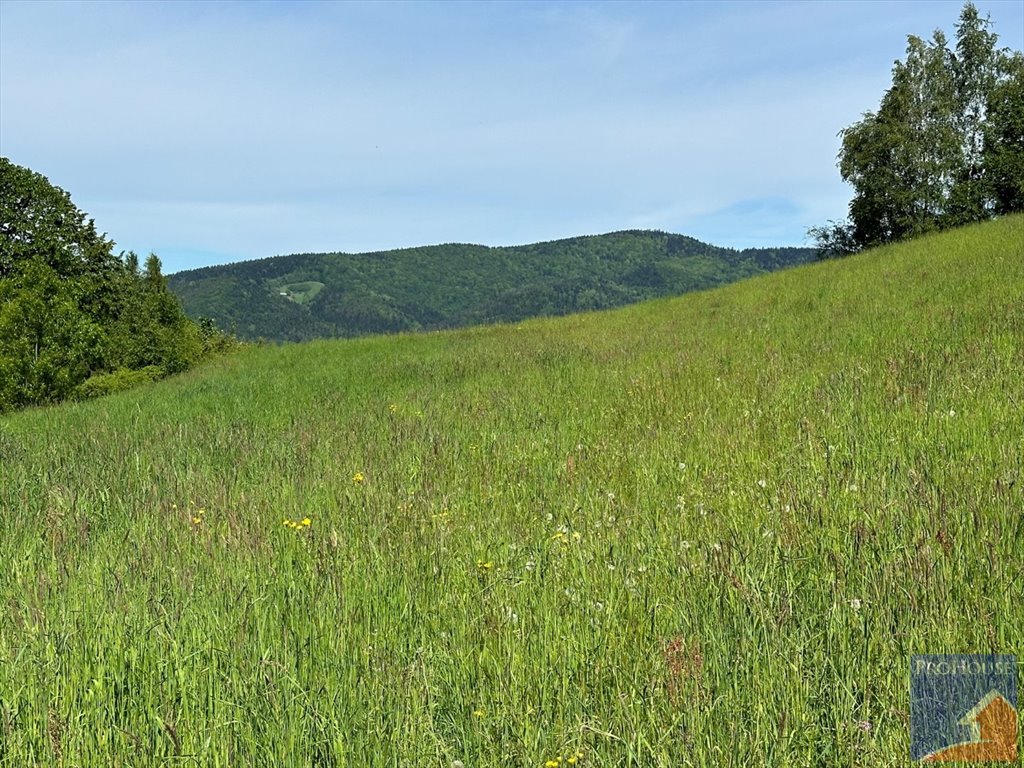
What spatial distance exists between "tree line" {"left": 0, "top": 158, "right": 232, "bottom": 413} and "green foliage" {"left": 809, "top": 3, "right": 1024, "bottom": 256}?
39.4 m

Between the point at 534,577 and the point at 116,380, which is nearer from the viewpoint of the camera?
the point at 534,577

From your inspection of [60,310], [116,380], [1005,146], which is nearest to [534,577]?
[60,310]

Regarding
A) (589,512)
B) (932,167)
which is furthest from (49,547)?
(932,167)

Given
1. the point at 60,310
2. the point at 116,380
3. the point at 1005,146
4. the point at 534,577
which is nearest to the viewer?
the point at 534,577

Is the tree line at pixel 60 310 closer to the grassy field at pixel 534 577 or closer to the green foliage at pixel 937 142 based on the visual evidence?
the grassy field at pixel 534 577

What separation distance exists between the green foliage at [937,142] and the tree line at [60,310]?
39382 millimetres

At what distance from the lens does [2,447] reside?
8.12 m

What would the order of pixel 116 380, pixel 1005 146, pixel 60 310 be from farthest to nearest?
1. pixel 1005 146
2. pixel 116 380
3. pixel 60 310

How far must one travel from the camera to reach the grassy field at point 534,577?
213 centimetres

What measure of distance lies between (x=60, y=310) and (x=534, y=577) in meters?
27.7

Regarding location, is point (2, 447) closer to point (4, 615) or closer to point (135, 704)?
point (4, 615)

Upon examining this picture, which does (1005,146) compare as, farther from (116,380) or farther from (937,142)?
(116,380)

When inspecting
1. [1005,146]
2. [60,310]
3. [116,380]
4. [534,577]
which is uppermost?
[1005,146]

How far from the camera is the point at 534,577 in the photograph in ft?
10.7
